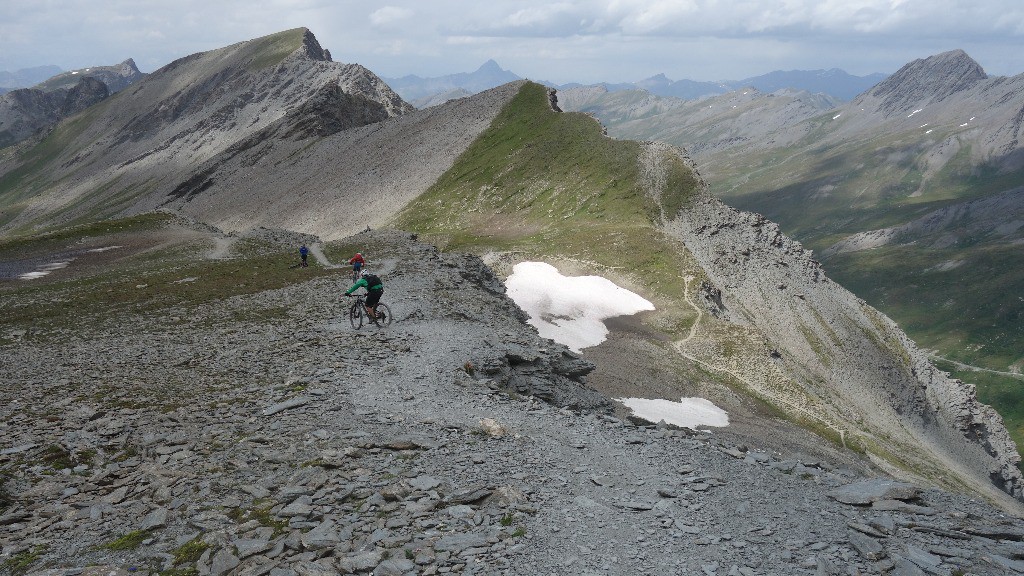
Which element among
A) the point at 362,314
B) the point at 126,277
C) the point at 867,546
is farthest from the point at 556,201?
the point at 867,546

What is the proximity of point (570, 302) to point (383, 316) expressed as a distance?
35.5 meters

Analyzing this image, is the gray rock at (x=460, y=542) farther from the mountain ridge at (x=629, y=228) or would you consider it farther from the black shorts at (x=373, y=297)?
the mountain ridge at (x=629, y=228)

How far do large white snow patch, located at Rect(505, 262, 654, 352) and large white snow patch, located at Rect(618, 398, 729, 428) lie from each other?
10.9 meters

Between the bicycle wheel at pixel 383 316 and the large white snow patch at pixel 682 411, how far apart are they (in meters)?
18.3

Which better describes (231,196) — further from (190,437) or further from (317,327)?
(190,437)

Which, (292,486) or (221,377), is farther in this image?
(221,377)

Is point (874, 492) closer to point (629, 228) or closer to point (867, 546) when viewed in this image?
point (867, 546)

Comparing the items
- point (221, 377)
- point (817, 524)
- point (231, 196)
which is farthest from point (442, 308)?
point (231, 196)

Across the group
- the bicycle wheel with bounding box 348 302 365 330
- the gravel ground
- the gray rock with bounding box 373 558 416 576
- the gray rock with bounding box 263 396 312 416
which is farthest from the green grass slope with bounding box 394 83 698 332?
the gray rock with bounding box 373 558 416 576

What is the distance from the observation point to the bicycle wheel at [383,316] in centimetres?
2962

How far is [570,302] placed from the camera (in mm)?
63062

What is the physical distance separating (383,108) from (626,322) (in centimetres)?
15193

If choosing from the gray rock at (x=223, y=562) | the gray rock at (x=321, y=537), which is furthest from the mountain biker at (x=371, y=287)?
the gray rock at (x=223, y=562)

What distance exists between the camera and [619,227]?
79.8 metres
